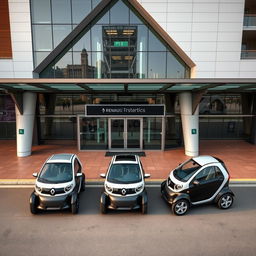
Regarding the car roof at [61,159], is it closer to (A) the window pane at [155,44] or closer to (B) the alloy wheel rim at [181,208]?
(B) the alloy wheel rim at [181,208]

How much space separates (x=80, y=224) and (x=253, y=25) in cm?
1669

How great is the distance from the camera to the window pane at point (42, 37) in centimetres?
1235

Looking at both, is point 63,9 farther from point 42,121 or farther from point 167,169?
point 167,169

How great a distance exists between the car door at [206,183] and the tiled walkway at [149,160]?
101 inches

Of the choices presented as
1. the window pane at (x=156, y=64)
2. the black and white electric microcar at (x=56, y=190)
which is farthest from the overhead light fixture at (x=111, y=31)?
the black and white electric microcar at (x=56, y=190)

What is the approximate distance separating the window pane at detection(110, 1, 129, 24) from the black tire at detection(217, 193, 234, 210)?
12490 mm

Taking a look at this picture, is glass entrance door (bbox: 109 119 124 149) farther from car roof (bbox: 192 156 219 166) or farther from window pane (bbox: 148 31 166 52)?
car roof (bbox: 192 156 219 166)

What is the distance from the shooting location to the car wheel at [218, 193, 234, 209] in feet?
19.0

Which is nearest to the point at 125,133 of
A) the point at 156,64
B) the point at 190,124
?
the point at 190,124

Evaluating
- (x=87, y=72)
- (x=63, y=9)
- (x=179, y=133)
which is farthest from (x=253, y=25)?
(x=63, y=9)

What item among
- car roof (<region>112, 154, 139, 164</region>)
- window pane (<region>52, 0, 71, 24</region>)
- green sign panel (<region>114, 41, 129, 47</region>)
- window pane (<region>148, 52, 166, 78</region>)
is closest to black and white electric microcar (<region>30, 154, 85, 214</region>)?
car roof (<region>112, 154, 139, 164</region>)

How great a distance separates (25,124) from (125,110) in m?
6.25

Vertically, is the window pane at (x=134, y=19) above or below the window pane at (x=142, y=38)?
above

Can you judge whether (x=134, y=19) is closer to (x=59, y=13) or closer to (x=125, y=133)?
(x=59, y=13)
